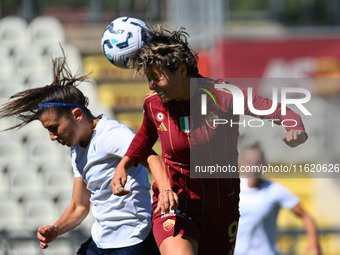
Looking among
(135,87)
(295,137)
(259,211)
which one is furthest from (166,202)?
(135,87)

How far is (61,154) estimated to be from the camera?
1136 centimetres

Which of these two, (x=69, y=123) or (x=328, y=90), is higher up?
(x=69, y=123)

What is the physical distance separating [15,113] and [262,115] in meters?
1.64

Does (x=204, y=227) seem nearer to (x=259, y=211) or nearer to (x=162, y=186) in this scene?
(x=162, y=186)

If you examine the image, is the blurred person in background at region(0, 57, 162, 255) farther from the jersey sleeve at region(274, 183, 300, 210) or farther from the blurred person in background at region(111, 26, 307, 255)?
the jersey sleeve at region(274, 183, 300, 210)

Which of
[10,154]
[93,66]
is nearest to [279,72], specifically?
[93,66]

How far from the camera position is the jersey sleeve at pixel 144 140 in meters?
3.78

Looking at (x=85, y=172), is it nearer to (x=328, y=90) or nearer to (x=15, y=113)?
(x=15, y=113)

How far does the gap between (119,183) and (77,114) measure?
27.0 inches

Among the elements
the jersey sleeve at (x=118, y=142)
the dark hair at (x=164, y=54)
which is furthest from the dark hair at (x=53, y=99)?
the dark hair at (x=164, y=54)

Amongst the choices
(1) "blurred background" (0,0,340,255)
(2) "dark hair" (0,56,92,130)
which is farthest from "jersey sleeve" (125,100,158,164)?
(1) "blurred background" (0,0,340,255)

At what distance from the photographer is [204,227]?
3.76m

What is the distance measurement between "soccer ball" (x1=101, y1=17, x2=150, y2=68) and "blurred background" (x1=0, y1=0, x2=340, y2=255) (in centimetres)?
455

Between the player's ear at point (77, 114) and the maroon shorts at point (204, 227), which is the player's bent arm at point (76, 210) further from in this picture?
the maroon shorts at point (204, 227)
